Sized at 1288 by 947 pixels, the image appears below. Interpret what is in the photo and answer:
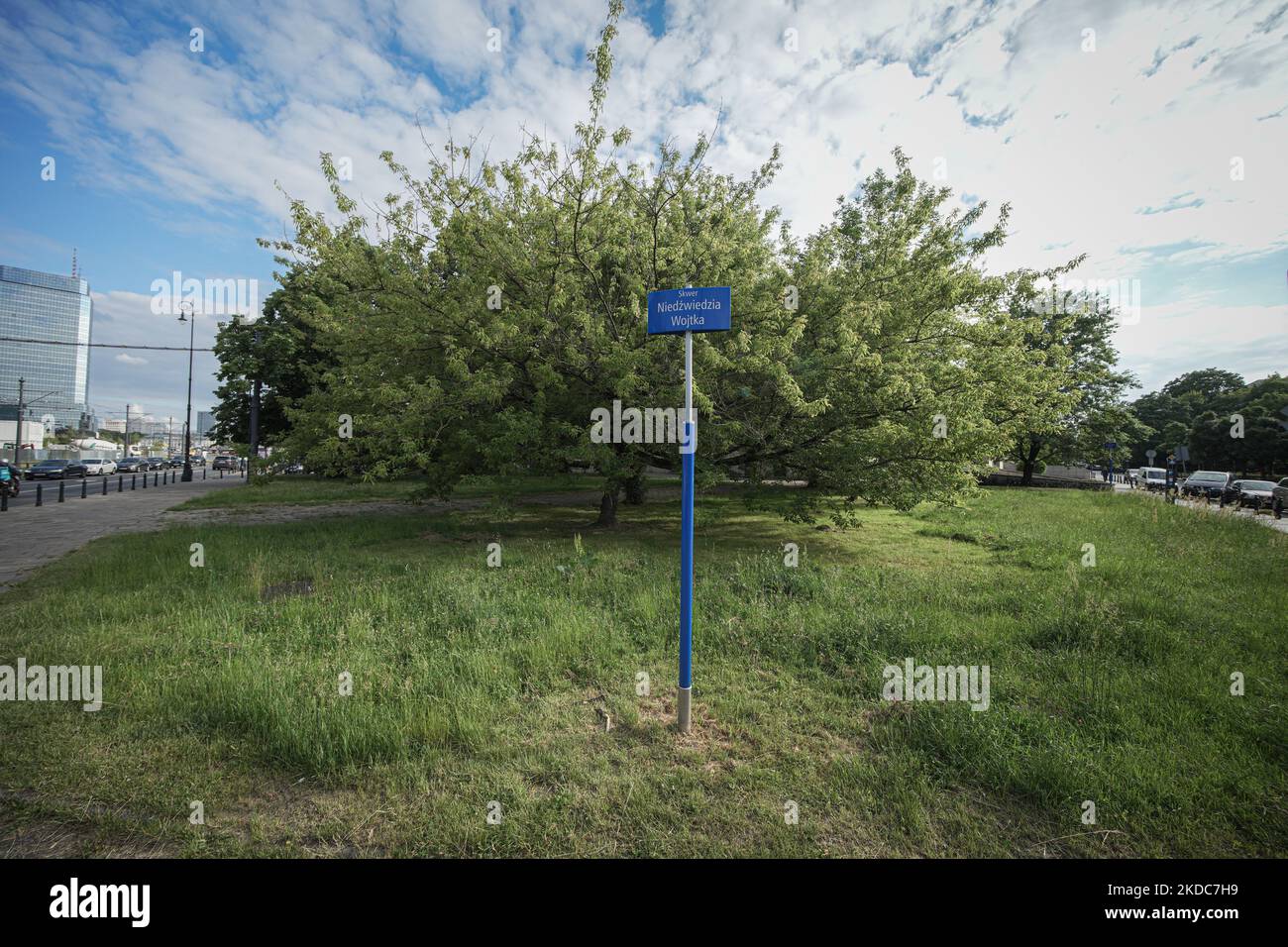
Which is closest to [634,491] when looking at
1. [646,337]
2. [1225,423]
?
[646,337]

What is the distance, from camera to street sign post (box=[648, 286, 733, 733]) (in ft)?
13.3

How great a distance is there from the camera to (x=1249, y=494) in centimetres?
2609

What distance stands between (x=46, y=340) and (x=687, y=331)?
103 feet

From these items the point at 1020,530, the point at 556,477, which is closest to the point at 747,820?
the point at 556,477

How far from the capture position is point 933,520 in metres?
15.7

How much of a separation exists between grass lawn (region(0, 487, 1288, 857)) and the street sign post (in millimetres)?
416

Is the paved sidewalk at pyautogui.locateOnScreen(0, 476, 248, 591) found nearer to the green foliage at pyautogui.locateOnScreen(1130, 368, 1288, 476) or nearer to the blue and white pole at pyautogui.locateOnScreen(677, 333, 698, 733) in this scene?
the blue and white pole at pyautogui.locateOnScreen(677, 333, 698, 733)

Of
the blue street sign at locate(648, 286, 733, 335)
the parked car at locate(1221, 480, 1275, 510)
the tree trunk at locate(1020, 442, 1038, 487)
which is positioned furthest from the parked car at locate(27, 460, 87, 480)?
the parked car at locate(1221, 480, 1275, 510)

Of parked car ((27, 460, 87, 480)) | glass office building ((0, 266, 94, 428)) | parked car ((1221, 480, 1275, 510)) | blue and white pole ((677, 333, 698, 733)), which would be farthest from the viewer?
glass office building ((0, 266, 94, 428))

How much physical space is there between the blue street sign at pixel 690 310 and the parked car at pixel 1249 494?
31606 mm
